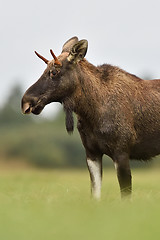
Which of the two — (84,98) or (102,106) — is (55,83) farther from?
(102,106)

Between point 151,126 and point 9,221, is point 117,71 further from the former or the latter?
point 9,221

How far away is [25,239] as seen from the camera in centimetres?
379

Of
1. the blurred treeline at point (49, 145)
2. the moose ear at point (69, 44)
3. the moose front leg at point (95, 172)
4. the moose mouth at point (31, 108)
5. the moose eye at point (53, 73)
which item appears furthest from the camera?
the blurred treeline at point (49, 145)

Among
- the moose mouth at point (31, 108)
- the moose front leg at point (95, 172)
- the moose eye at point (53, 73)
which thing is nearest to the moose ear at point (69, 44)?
the moose eye at point (53, 73)

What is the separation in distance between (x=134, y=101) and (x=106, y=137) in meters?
0.90

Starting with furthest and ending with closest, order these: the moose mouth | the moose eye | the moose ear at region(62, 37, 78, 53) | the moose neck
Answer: the moose ear at region(62, 37, 78, 53) → the moose neck → the moose eye → the moose mouth

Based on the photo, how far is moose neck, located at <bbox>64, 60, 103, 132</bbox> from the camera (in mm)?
8875

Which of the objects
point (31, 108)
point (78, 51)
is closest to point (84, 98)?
point (78, 51)

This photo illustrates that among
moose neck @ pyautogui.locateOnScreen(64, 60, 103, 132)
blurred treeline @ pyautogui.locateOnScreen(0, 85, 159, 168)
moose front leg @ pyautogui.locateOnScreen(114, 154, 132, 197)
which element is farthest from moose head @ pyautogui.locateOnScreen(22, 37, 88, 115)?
blurred treeline @ pyautogui.locateOnScreen(0, 85, 159, 168)

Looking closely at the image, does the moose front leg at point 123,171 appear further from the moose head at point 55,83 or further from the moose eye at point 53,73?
the moose eye at point 53,73

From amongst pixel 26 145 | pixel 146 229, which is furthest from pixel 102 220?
pixel 26 145

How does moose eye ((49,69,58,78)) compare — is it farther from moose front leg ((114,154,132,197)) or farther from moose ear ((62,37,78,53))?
moose front leg ((114,154,132,197))

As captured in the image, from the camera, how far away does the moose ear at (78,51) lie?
8.84m

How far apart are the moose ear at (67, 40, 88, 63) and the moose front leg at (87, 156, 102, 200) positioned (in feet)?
5.56
